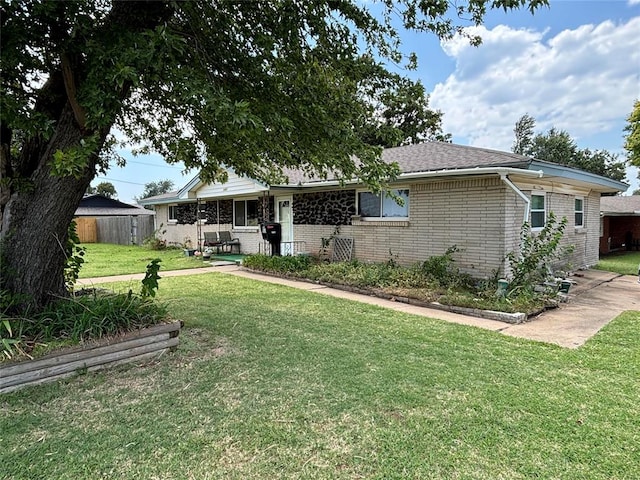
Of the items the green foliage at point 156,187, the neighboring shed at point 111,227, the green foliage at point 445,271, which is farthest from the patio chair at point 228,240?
the green foliage at point 156,187

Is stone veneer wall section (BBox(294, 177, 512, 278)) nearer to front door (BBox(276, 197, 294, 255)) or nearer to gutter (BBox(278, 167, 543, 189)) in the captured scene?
gutter (BBox(278, 167, 543, 189))

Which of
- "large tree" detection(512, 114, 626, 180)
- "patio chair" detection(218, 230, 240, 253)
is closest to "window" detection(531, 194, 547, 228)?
"patio chair" detection(218, 230, 240, 253)

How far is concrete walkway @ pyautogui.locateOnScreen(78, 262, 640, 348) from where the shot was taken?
18.1 ft

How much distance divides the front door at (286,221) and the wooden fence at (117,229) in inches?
454

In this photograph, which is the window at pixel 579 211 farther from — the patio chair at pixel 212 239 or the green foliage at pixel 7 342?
the green foliage at pixel 7 342

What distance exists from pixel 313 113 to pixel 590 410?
13.0 ft

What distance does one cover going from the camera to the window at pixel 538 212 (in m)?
9.09

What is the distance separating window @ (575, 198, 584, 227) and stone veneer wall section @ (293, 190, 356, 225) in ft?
22.5

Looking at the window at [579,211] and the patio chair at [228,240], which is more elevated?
the window at [579,211]

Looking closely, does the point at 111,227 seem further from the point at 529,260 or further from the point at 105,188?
the point at 105,188

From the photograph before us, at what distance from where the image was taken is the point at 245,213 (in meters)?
15.4

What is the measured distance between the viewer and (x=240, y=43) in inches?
191

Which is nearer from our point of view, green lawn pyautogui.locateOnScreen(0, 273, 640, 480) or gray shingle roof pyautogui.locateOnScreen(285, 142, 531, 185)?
green lawn pyautogui.locateOnScreen(0, 273, 640, 480)

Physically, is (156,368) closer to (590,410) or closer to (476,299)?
(590,410)
